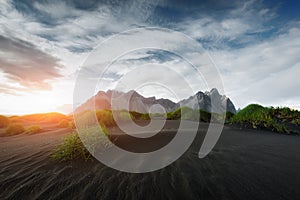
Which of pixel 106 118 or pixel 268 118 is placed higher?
pixel 268 118

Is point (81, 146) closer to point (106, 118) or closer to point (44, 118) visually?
point (106, 118)

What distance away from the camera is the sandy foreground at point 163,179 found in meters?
2.73

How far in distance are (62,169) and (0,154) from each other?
2.51 metres

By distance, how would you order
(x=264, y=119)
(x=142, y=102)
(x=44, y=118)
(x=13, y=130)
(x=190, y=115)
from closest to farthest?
(x=13, y=130), (x=264, y=119), (x=190, y=115), (x=142, y=102), (x=44, y=118)

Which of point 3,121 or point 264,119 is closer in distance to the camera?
point 264,119

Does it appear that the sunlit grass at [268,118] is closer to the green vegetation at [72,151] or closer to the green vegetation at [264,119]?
the green vegetation at [264,119]

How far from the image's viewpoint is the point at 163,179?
3.21 meters

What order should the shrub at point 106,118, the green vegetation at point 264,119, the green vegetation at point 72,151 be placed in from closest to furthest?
1. the green vegetation at point 72,151
2. the green vegetation at point 264,119
3. the shrub at point 106,118

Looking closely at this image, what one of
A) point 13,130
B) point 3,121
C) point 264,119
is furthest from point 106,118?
point 264,119

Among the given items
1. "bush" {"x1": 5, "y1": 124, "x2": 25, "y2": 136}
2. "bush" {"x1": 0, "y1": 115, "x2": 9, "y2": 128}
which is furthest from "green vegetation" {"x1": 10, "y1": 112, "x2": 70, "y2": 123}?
"bush" {"x1": 5, "y1": 124, "x2": 25, "y2": 136}

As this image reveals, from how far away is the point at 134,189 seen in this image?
2.90 meters

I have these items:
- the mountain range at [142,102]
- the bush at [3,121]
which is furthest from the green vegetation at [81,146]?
the bush at [3,121]

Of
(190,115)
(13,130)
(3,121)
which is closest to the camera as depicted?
(13,130)

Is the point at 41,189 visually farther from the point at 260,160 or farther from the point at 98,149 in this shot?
the point at 260,160
